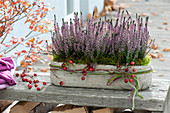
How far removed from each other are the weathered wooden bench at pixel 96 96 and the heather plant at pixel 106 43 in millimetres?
187

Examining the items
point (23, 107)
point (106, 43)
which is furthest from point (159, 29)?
point (23, 107)

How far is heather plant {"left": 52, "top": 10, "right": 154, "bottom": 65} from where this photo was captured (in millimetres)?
1696

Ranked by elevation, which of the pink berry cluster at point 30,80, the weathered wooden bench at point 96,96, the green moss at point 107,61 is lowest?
the weathered wooden bench at point 96,96

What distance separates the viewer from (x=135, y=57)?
1.72m

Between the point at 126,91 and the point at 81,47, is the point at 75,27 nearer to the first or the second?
the point at 81,47

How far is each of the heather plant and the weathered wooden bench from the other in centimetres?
19

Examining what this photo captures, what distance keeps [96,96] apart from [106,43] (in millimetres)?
337

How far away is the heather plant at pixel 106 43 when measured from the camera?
1.70 m

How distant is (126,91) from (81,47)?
1.28 ft

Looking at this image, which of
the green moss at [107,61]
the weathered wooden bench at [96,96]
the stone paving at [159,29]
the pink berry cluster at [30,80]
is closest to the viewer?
the weathered wooden bench at [96,96]

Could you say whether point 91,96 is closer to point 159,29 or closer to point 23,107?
point 23,107

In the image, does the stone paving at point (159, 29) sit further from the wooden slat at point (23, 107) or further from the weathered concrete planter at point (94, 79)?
the wooden slat at point (23, 107)

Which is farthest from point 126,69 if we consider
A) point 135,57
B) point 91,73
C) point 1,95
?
point 1,95

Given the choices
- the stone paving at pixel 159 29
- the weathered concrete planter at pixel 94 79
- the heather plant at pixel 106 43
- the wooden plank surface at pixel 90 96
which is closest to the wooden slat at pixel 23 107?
the wooden plank surface at pixel 90 96
